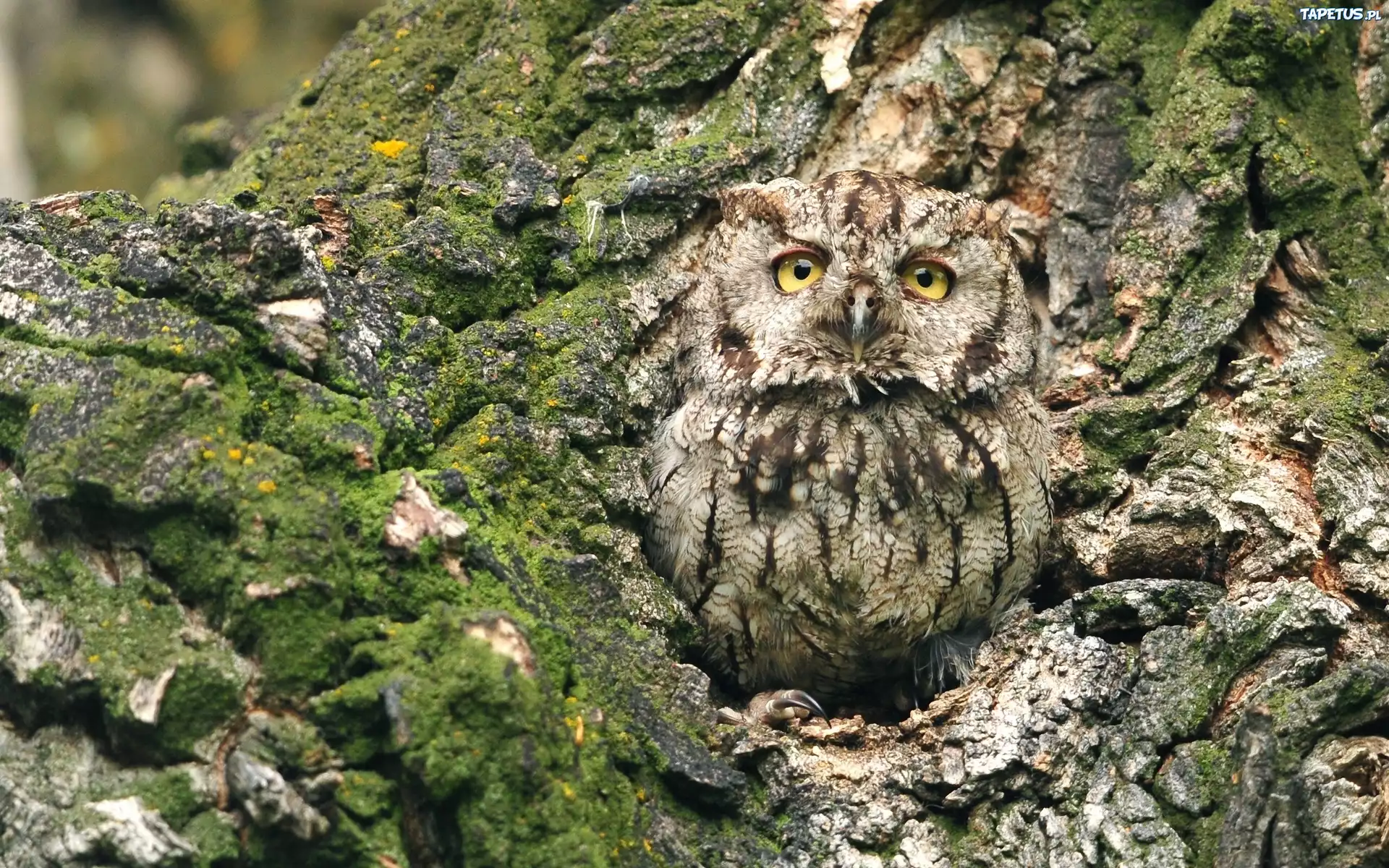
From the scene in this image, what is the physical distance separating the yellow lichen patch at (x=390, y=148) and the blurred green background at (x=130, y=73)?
101 inches

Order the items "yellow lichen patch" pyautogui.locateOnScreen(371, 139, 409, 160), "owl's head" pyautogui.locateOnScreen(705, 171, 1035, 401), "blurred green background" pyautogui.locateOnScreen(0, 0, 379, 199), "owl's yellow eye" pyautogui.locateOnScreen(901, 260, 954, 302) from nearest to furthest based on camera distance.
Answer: "owl's head" pyautogui.locateOnScreen(705, 171, 1035, 401)
"owl's yellow eye" pyautogui.locateOnScreen(901, 260, 954, 302)
"yellow lichen patch" pyautogui.locateOnScreen(371, 139, 409, 160)
"blurred green background" pyautogui.locateOnScreen(0, 0, 379, 199)

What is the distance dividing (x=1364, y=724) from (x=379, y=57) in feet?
10.0

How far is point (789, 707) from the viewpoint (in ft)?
11.0

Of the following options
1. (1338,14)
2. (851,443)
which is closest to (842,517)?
(851,443)

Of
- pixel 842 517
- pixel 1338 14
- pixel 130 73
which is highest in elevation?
pixel 130 73

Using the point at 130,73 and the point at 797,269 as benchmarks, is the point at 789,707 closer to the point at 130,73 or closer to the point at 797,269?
the point at 797,269

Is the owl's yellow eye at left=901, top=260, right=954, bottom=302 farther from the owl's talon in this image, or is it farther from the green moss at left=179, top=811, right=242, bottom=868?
the green moss at left=179, top=811, right=242, bottom=868

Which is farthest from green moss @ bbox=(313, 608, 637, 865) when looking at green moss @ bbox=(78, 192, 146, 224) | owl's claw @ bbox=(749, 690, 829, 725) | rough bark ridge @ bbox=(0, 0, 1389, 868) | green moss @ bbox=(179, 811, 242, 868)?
green moss @ bbox=(78, 192, 146, 224)

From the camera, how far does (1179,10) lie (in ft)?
13.2

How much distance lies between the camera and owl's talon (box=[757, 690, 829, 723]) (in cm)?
331

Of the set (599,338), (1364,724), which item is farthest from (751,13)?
(1364,724)

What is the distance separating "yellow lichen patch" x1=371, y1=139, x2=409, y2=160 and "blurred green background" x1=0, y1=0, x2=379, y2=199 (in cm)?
258

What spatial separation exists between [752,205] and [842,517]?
0.83 metres

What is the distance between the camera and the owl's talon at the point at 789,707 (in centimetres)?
331
